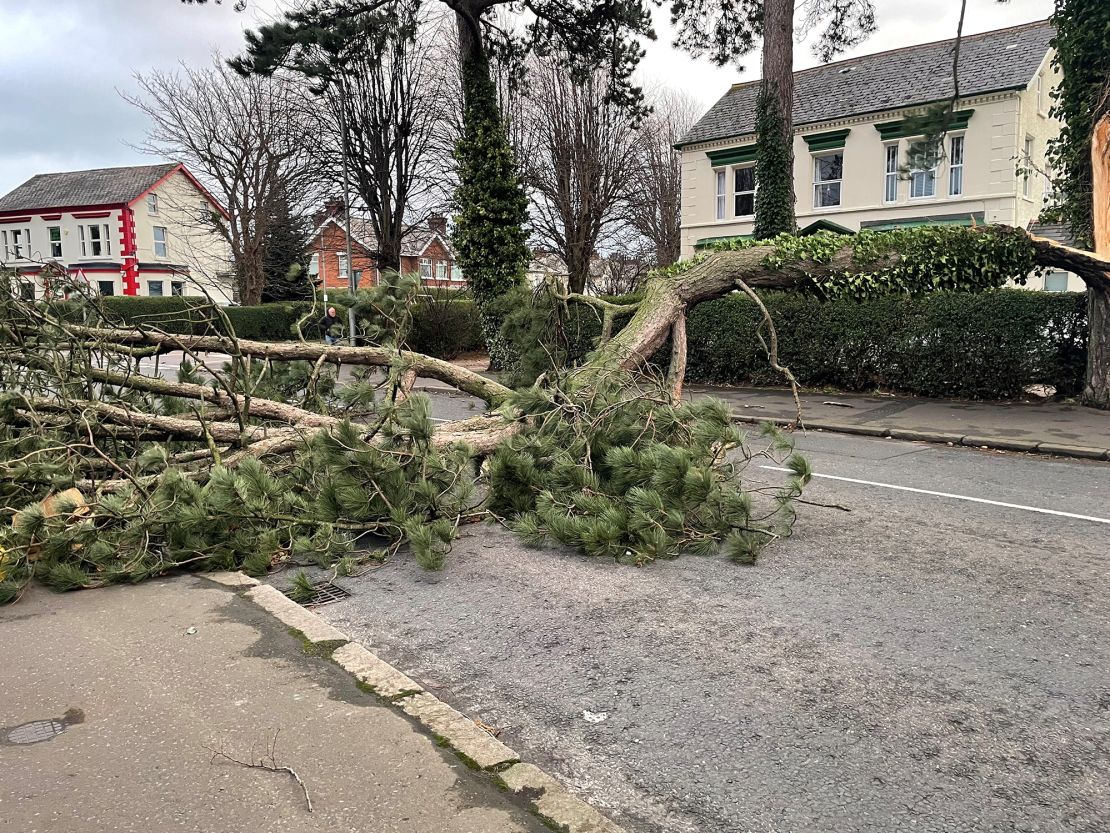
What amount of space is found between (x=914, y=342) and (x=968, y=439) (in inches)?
159

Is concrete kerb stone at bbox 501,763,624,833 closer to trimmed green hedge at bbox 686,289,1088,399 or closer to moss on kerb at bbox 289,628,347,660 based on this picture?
moss on kerb at bbox 289,628,347,660

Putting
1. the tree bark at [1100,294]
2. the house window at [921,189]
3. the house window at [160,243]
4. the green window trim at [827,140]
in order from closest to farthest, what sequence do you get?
the tree bark at [1100,294]
the house window at [921,189]
the green window trim at [827,140]
the house window at [160,243]

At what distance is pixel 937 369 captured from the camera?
13.9 metres

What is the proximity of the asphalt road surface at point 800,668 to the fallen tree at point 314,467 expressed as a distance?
13.1 inches

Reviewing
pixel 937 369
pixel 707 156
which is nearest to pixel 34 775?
pixel 937 369

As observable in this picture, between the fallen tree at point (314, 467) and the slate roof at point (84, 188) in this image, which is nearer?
the fallen tree at point (314, 467)

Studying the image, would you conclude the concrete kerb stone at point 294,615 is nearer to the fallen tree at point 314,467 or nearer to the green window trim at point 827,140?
the fallen tree at point 314,467

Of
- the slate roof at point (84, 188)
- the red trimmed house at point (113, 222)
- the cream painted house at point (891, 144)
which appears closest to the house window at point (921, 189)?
the cream painted house at point (891, 144)

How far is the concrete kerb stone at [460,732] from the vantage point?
3.00 metres

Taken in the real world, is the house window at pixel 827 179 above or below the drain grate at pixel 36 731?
above

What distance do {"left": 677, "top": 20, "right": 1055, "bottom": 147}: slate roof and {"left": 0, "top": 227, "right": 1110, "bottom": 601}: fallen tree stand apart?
78.2ft

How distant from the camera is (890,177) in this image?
29.7 m

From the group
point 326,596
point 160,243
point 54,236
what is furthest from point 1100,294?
point 54,236

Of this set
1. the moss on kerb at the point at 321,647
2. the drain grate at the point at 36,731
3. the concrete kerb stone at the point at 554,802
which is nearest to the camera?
the concrete kerb stone at the point at 554,802
